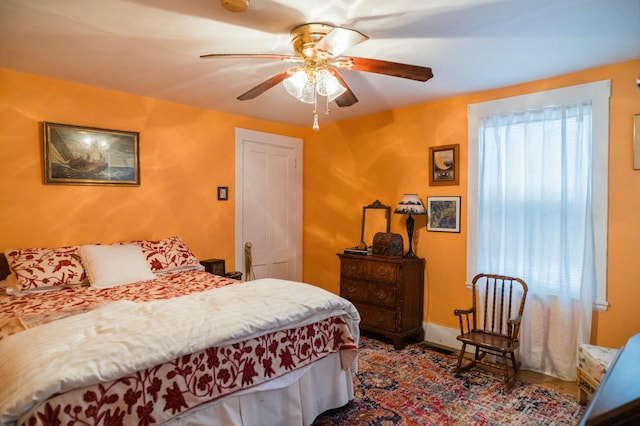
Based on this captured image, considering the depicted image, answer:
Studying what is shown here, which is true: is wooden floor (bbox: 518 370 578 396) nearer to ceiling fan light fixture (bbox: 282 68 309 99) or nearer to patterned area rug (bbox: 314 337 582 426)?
patterned area rug (bbox: 314 337 582 426)

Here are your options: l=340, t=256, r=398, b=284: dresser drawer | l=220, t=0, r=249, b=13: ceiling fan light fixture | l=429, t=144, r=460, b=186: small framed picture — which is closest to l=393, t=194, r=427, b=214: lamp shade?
l=429, t=144, r=460, b=186: small framed picture

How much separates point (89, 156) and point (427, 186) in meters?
3.24

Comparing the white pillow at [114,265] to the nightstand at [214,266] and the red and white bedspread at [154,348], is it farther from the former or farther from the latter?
the nightstand at [214,266]

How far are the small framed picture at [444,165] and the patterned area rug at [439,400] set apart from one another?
5.59ft

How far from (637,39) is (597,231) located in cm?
131

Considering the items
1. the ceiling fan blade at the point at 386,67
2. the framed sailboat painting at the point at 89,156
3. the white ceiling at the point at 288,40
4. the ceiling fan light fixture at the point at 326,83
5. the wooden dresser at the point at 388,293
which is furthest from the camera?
the wooden dresser at the point at 388,293

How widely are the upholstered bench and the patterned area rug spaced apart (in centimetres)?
13

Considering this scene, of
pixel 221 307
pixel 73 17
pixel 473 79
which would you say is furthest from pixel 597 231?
pixel 73 17

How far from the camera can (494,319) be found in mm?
3051

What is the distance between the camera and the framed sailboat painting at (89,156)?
299cm

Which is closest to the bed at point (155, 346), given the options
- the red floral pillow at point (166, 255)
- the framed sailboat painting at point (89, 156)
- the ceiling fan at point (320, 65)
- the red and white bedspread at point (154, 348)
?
the red and white bedspread at point (154, 348)

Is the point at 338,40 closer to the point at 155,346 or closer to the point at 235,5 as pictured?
the point at 235,5

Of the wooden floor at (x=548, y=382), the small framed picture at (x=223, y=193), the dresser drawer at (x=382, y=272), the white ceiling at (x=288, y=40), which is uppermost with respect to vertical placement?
the white ceiling at (x=288, y=40)

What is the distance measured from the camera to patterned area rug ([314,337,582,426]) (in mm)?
2266
